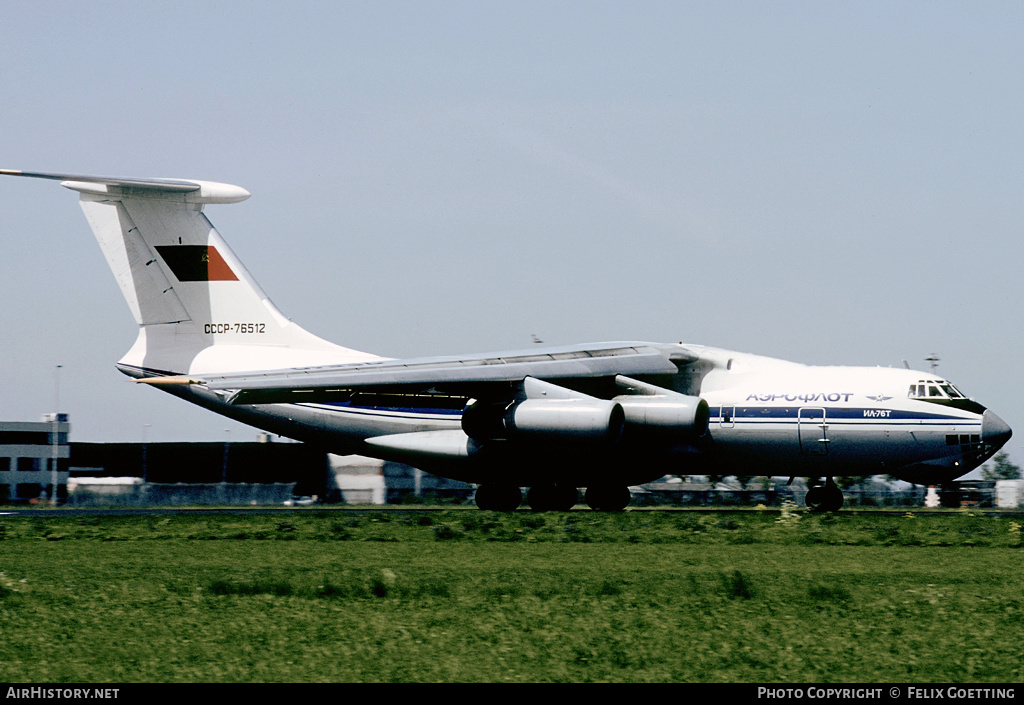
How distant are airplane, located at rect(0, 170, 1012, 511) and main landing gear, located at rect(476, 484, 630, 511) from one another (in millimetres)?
35

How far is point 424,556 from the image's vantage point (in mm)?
→ 14500

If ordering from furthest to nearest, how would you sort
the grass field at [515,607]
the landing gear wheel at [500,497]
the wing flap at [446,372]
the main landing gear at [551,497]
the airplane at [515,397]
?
the landing gear wheel at [500,497]
the main landing gear at [551,497]
the wing flap at [446,372]
the airplane at [515,397]
the grass field at [515,607]

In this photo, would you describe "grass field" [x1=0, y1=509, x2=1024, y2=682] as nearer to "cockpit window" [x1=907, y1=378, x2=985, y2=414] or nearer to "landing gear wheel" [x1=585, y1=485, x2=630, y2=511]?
"cockpit window" [x1=907, y1=378, x2=985, y2=414]

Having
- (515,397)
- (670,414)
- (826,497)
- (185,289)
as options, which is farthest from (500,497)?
(185,289)

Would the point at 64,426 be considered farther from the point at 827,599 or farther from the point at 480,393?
the point at 827,599

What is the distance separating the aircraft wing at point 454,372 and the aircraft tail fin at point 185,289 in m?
2.21

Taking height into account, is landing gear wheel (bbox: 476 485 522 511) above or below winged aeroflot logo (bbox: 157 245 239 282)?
below

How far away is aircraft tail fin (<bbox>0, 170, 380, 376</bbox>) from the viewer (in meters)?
27.3

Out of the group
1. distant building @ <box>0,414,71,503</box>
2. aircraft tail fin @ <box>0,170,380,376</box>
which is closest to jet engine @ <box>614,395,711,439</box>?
aircraft tail fin @ <box>0,170,380,376</box>

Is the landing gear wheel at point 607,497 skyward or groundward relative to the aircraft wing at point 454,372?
→ groundward

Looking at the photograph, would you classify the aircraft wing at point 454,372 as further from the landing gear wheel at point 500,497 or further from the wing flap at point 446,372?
the landing gear wheel at point 500,497

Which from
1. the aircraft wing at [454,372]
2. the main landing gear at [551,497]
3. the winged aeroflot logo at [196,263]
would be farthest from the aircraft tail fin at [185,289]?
the main landing gear at [551,497]

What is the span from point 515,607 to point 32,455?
5169 centimetres

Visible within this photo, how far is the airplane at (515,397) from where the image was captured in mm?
23234
